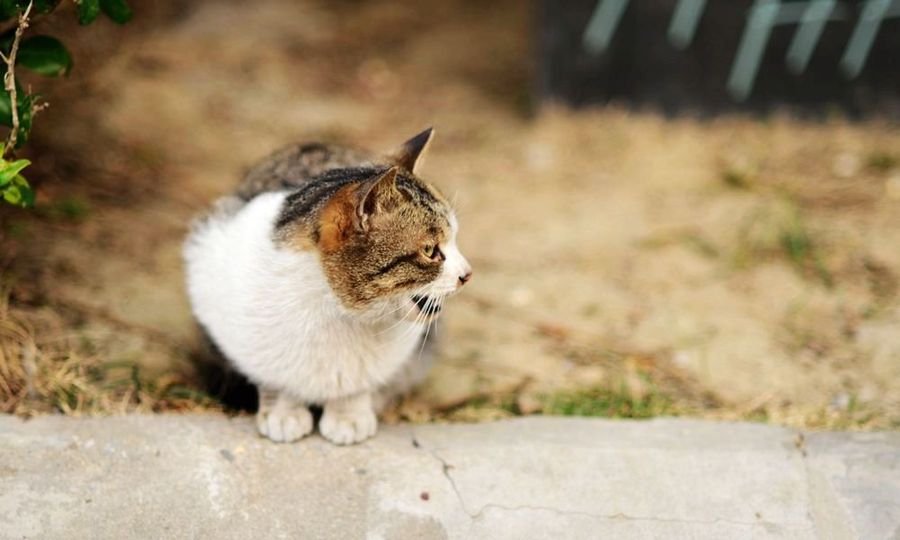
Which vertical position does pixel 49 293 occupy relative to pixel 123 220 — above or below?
below

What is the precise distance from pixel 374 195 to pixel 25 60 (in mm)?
1213

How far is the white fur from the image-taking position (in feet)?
8.22

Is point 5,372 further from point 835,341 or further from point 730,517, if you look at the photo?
point 835,341

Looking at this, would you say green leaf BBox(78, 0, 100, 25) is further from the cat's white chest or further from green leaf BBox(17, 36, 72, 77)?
the cat's white chest

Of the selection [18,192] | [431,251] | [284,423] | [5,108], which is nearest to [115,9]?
[5,108]

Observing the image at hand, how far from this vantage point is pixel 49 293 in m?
3.49

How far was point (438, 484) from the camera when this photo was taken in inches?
101

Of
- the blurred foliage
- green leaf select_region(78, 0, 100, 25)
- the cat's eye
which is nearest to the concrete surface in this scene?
the cat's eye

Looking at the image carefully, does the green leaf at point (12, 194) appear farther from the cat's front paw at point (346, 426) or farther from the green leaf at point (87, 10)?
the cat's front paw at point (346, 426)

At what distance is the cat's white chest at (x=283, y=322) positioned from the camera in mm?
2514

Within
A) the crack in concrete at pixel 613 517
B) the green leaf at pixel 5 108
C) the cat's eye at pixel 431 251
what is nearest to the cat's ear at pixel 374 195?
the cat's eye at pixel 431 251

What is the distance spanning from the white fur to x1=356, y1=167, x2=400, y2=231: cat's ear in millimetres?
190

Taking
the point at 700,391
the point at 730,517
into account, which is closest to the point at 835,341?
the point at 700,391

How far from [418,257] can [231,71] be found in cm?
356
